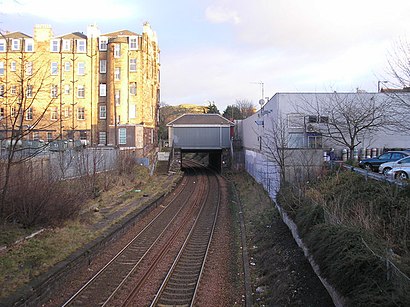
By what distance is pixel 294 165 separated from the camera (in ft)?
68.0

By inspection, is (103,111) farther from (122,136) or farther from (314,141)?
(314,141)

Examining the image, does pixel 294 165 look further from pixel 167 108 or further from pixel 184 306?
pixel 167 108

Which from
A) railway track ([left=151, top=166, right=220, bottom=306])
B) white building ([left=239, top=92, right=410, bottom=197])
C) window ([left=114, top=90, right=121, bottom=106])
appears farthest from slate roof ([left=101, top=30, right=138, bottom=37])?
railway track ([left=151, top=166, right=220, bottom=306])

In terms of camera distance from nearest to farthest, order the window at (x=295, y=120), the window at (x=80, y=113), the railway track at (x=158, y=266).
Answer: the railway track at (x=158, y=266), the window at (x=295, y=120), the window at (x=80, y=113)

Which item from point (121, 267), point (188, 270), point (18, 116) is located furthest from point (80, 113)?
point (188, 270)

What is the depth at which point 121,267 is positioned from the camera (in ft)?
39.6

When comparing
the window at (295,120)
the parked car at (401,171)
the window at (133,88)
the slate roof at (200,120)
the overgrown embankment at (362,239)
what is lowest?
the overgrown embankment at (362,239)

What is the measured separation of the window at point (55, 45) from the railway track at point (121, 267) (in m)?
35.6

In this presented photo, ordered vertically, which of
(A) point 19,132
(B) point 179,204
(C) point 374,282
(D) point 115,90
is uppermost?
(D) point 115,90

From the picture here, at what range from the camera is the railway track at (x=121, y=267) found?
9508mm

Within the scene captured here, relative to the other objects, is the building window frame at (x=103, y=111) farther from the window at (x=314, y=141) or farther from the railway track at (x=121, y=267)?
the railway track at (x=121, y=267)

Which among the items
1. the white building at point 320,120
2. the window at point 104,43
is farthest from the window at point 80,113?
the white building at point 320,120

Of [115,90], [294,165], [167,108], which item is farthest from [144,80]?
[167,108]

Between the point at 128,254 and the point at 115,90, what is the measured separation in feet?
125
